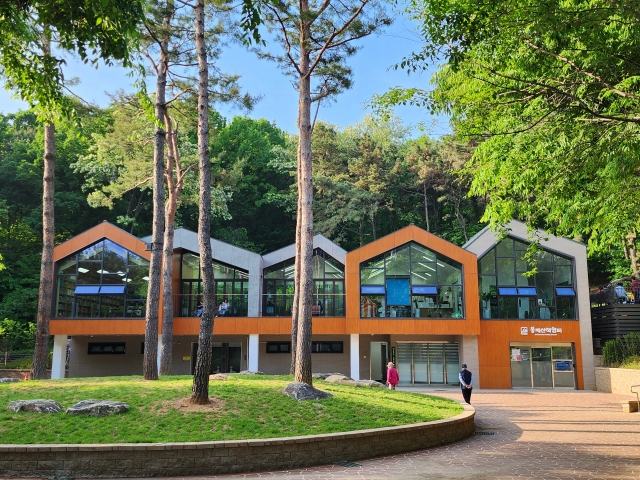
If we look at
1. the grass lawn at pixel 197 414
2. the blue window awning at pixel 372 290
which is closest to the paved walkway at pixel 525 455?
the grass lawn at pixel 197 414

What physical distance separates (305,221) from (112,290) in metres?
15.0

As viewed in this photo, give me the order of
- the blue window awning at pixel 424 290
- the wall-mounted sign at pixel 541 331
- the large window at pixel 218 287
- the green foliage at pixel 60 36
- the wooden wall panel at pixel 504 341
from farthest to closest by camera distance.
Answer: the large window at pixel 218 287
the blue window awning at pixel 424 290
the wall-mounted sign at pixel 541 331
the wooden wall panel at pixel 504 341
the green foliage at pixel 60 36

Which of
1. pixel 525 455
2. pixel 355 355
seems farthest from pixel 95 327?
pixel 525 455

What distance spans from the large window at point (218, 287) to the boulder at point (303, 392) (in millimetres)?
14797

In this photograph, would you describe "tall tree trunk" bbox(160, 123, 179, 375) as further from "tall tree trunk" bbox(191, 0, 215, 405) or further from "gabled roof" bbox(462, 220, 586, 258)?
"gabled roof" bbox(462, 220, 586, 258)

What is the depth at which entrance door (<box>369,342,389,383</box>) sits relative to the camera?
27.0 metres

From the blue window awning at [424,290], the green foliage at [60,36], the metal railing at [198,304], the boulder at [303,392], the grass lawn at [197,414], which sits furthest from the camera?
the metal railing at [198,304]

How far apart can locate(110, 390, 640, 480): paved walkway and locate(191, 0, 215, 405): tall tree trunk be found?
107 inches

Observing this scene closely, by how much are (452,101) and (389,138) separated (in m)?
37.3

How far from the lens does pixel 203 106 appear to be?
39.4 ft

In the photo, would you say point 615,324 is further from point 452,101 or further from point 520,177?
point 452,101

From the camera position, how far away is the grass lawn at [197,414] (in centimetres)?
871

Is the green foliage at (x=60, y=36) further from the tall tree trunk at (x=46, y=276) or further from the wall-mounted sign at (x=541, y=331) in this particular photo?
the wall-mounted sign at (x=541, y=331)

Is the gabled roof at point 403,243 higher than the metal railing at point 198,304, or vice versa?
the gabled roof at point 403,243
